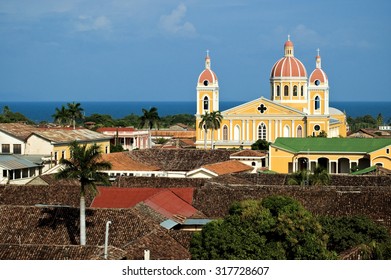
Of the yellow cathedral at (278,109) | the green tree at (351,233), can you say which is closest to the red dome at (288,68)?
the yellow cathedral at (278,109)

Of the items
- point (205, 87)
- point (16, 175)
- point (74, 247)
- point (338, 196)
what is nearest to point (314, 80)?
point (205, 87)

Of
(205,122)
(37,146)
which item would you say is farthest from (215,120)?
(37,146)

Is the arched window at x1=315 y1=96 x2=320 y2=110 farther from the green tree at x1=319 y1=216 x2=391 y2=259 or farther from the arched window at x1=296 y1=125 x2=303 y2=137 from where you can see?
the green tree at x1=319 y1=216 x2=391 y2=259

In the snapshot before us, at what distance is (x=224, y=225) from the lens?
61.4 ft

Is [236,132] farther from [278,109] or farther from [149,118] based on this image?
[149,118]

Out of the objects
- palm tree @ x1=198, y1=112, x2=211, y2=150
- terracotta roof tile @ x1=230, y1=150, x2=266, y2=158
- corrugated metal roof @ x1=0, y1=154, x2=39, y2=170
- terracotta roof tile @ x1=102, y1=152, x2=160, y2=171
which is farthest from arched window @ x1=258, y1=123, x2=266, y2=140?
corrugated metal roof @ x1=0, y1=154, x2=39, y2=170

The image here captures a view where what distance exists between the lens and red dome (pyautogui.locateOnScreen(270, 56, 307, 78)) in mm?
63312

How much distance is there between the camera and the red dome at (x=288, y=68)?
208 feet

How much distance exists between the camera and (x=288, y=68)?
63.5 meters

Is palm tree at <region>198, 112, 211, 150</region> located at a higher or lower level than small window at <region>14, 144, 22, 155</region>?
higher

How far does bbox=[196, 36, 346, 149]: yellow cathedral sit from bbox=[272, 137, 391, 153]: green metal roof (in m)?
9.42

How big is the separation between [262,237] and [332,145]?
30972mm
